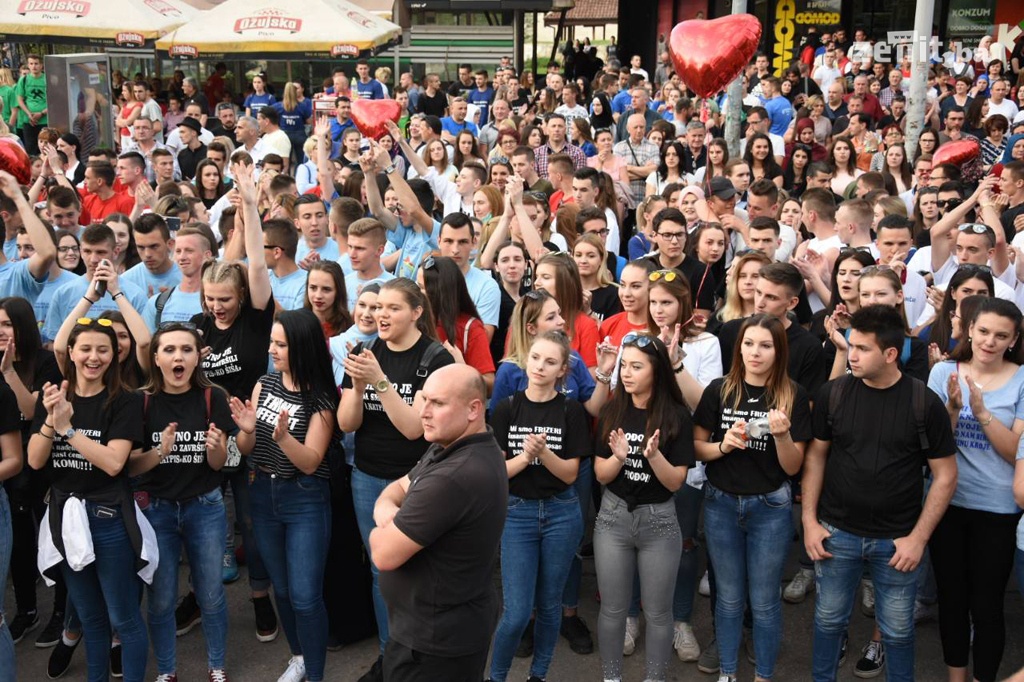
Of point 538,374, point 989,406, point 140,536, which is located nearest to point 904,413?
point 989,406

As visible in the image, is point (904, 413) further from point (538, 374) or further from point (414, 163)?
point (414, 163)

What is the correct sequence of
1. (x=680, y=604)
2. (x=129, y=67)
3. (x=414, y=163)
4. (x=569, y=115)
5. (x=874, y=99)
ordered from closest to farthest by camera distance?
(x=680, y=604) → (x=414, y=163) → (x=569, y=115) → (x=874, y=99) → (x=129, y=67)

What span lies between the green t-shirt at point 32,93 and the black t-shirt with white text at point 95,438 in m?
12.4

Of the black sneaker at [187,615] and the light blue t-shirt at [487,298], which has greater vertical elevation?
the light blue t-shirt at [487,298]

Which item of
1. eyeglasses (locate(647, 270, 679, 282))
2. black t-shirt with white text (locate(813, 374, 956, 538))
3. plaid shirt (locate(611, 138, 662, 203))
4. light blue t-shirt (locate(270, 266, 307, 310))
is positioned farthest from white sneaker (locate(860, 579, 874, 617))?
plaid shirt (locate(611, 138, 662, 203))

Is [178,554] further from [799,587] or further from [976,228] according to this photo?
[976,228]

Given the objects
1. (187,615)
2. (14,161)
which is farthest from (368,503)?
(14,161)

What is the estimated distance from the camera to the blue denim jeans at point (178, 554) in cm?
476

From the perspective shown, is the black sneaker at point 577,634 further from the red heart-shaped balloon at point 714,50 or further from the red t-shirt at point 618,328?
the red heart-shaped balloon at point 714,50

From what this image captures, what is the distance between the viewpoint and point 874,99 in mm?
15508

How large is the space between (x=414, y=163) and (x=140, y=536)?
5651mm

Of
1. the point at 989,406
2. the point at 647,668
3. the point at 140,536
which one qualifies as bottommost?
the point at 647,668

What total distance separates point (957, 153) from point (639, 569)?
21.1 ft

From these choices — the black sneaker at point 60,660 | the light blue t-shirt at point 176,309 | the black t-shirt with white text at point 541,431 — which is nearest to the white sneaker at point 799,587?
the black t-shirt with white text at point 541,431
